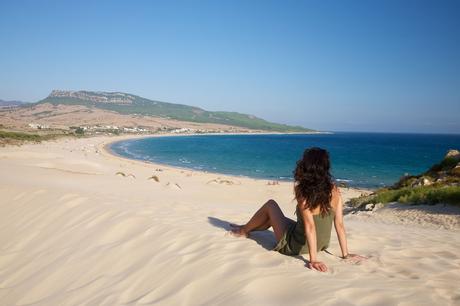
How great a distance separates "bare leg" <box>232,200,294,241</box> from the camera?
473cm

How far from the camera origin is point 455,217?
958 cm

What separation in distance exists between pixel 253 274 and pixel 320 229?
3.84ft

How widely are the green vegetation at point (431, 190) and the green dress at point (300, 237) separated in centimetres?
790

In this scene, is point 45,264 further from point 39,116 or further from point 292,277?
point 39,116

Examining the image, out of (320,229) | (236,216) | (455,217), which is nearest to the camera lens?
(320,229)

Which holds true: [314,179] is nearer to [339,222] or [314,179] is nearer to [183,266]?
[339,222]

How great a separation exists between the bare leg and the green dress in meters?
0.15

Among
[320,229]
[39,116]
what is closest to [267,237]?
[320,229]

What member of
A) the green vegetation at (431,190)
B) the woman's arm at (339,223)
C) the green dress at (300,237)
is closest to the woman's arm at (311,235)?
the green dress at (300,237)

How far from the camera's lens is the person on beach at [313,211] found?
418 centimetres

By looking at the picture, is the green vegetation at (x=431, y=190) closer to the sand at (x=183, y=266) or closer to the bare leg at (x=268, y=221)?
the sand at (x=183, y=266)

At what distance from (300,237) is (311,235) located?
304 mm

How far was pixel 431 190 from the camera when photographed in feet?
A: 38.8

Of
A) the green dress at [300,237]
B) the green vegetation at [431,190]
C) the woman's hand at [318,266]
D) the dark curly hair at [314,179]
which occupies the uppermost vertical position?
the dark curly hair at [314,179]
